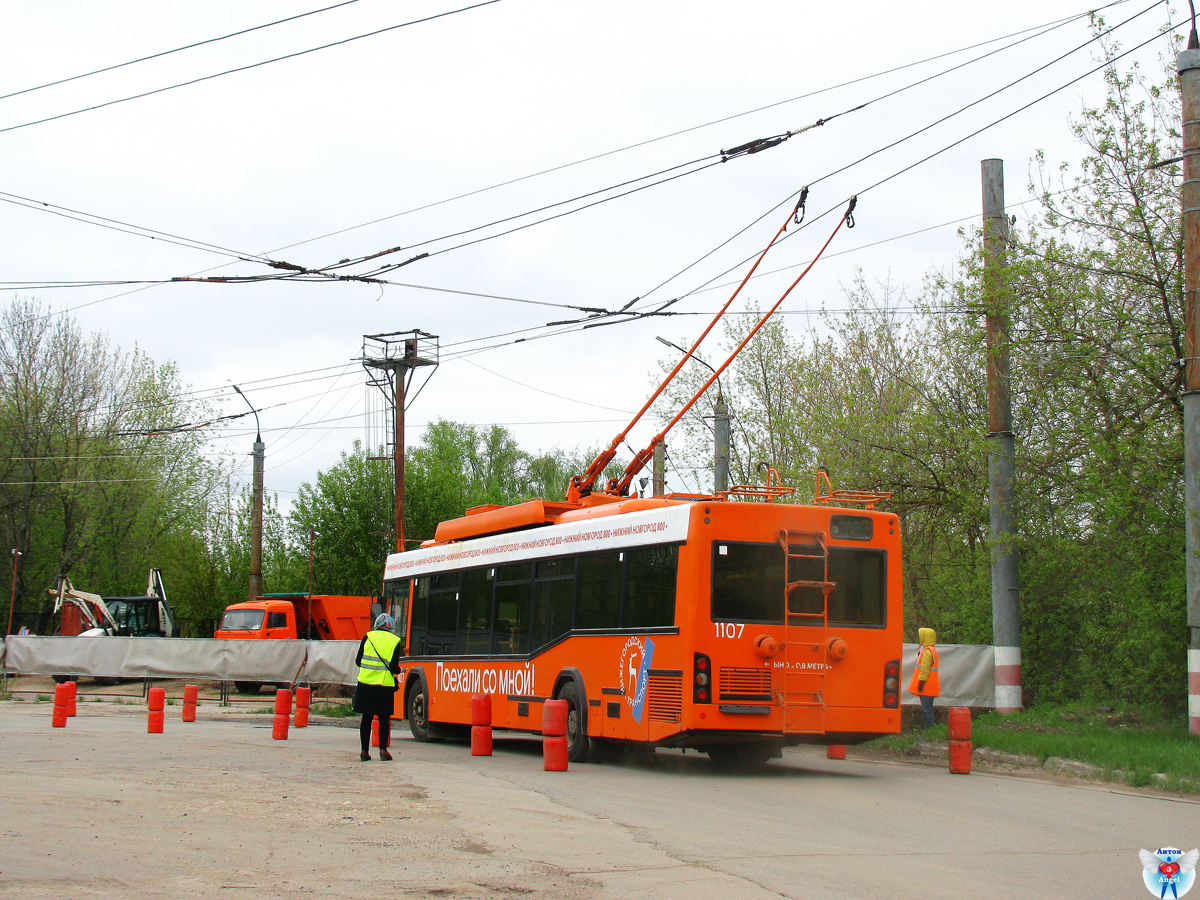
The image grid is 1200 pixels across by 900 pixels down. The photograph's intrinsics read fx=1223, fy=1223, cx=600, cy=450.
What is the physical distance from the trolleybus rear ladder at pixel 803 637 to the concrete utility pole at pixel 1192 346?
14.2ft

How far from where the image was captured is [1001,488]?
1764cm

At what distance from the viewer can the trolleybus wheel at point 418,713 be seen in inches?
750

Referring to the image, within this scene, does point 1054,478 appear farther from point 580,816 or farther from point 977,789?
point 580,816

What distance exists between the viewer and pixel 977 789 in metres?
12.5

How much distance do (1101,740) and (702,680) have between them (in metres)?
5.25

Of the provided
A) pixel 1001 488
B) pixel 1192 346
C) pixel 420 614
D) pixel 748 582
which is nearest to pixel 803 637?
pixel 748 582

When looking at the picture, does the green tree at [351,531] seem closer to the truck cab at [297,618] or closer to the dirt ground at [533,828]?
the truck cab at [297,618]

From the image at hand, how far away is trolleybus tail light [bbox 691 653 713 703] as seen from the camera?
12.6 meters

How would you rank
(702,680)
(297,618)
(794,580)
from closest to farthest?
1. (702,680)
2. (794,580)
3. (297,618)

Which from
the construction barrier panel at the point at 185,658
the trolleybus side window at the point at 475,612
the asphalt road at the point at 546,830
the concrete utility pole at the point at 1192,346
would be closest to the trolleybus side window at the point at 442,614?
the trolleybus side window at the point at 475,612

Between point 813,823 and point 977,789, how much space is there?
3.69 m

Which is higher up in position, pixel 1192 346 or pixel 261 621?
pixel 1192 346

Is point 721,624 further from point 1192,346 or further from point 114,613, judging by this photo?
point 114,613

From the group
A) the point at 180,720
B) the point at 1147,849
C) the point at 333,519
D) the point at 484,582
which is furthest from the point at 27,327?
the point at 1147,849
